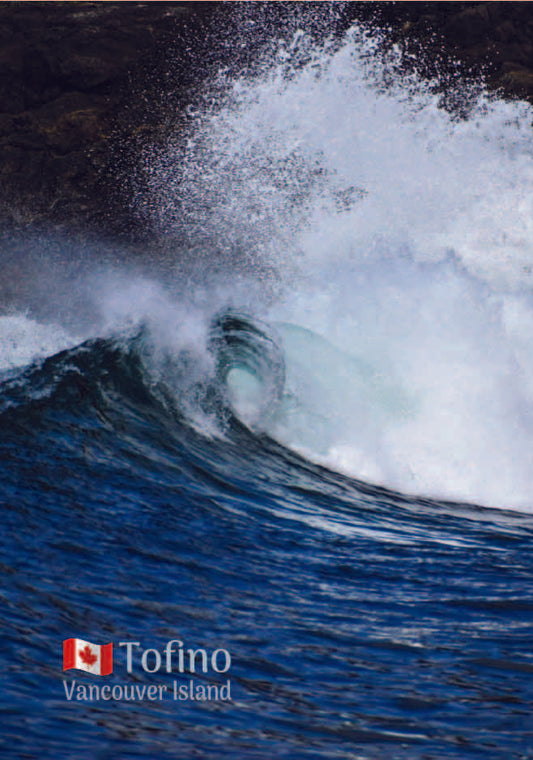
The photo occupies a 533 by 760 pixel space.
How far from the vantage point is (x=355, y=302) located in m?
10.9

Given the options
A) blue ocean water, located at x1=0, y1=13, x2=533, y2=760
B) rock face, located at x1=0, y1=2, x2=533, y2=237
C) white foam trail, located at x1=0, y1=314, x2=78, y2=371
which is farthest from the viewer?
rock face, located at x1=0, y1=2, x2=533, y2=237

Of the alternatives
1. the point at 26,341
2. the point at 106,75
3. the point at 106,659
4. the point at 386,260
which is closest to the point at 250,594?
the point at 106,659

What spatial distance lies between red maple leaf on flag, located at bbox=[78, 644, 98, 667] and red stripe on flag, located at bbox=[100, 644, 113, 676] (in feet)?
0.12

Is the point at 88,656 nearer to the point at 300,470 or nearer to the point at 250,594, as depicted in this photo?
the point at 250,594

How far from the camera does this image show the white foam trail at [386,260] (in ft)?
28.8

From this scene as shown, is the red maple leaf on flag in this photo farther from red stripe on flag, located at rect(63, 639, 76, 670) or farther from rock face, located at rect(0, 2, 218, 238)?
rock face, located at rect(0, 2, 218, 238)

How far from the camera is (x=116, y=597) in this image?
4816 millimetres

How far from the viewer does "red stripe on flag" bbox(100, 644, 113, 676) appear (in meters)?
4.04

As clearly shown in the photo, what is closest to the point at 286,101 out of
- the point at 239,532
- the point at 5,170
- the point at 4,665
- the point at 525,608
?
the point at 239,532

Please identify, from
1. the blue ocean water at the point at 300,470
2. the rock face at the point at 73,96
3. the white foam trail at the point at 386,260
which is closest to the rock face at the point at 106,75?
the rock face at the point at 73,96

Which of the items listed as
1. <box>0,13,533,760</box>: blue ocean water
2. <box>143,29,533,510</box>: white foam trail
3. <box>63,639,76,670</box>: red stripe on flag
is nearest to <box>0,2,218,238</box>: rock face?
<box>143,29,533,510</box>: white foam trail

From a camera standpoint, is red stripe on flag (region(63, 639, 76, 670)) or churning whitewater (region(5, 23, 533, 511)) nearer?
red stripe on flag (region(63, 639, 76, 670))

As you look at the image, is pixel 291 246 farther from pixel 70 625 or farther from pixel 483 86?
pixel 483 86

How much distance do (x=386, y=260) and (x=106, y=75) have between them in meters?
34.9
